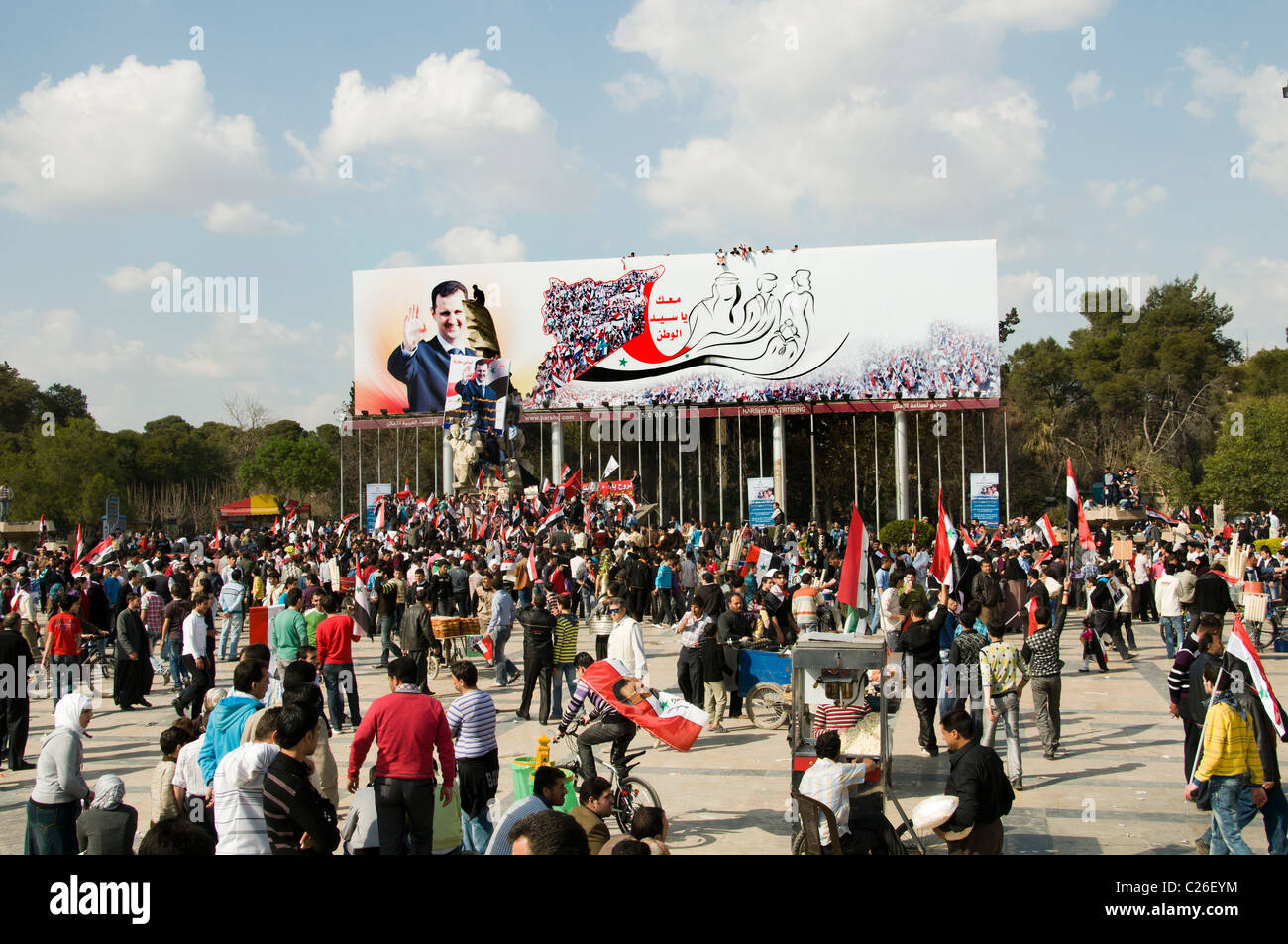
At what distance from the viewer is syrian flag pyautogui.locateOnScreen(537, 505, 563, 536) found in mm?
24688

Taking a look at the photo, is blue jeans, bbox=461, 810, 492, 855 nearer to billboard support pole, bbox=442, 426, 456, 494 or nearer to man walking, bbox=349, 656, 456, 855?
man walking, bbox=349, 656, 456, 855

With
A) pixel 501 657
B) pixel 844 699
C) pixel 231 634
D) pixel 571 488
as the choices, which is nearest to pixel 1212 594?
pixel 844 699

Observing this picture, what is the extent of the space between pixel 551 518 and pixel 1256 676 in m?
19.0

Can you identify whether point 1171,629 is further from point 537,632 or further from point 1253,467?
point 1253,467

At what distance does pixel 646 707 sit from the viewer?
779cm

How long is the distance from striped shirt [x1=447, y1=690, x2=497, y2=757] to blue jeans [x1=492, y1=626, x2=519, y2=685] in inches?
272

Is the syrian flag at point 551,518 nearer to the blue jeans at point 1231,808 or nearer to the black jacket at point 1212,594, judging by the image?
the black jacket at point 1212,594

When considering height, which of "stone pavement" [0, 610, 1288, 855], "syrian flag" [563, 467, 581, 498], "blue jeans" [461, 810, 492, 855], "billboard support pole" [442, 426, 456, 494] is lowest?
"stone pavement" [0, 610, 1288, 855]

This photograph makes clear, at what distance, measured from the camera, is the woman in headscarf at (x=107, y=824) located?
5484 millimetres

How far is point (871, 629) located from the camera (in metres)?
18.0

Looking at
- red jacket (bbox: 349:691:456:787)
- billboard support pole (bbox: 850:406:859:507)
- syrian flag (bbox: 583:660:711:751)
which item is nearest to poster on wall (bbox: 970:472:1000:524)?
billboard support pole (bbox: 850:406:859:507)

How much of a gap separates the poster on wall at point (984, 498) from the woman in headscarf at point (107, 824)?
31023 mm
